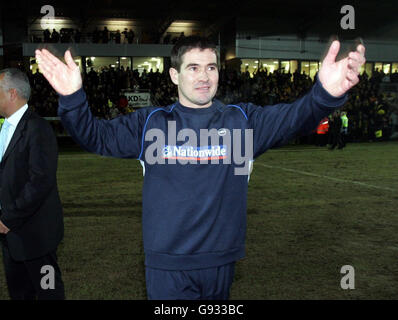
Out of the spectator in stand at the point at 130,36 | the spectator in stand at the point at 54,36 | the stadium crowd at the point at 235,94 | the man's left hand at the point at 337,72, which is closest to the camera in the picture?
the man's left hand at the point at 337,72

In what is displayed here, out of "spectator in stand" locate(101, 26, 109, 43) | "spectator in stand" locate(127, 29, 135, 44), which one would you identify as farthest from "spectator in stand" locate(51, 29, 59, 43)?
"spectator in stand" locate(127, 29, 135, 44)

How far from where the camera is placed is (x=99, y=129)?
244 centimetres

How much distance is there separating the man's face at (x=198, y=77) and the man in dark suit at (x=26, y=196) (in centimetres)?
135

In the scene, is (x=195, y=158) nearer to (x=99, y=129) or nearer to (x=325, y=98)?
(x=99, y=129)

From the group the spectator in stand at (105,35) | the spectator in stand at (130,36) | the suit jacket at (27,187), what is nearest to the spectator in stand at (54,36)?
the spectator in stand at (105,35)

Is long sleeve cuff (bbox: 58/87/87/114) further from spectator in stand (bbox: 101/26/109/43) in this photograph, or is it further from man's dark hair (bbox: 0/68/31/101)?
spectator in stand (bbox: 101/26/109/43)

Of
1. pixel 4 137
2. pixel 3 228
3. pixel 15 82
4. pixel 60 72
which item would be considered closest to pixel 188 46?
pixel 60 72

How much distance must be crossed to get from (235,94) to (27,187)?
2776 cm

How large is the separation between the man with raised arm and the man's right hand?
0.17 meters

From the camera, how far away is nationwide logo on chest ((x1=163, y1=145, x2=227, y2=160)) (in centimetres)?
248

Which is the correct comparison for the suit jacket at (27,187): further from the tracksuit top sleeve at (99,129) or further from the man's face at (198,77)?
the man's face at (198,77)

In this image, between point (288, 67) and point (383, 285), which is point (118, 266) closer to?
point (383, 285)

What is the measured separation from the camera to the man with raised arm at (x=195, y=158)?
2.46 metres

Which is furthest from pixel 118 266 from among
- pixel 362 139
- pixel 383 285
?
pixel 362 139
